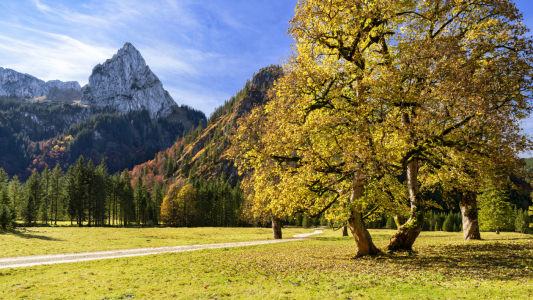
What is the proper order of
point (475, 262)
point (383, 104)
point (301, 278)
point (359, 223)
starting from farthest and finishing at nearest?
1. point (359, 223)
2. point (383, 104)
3. point (475, 262)
4. point (301, 278)

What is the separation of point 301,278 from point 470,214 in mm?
18843

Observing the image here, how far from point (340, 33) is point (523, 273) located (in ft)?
46.8

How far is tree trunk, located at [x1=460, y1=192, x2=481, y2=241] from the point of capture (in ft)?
73.8

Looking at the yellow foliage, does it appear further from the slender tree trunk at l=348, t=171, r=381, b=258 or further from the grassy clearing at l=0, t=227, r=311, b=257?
the grassy clearing at l=0, t=227, r=311, b=257

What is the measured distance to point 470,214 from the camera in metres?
23.2

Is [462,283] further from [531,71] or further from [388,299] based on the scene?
[531,71]

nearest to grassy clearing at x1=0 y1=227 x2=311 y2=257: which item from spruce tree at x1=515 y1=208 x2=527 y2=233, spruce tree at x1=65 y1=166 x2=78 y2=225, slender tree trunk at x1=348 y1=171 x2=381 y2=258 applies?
slender tree trunk at x1=348 y1=171 x2=381 y2=258

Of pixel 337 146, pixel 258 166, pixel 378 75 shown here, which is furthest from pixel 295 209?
pixel 378 75

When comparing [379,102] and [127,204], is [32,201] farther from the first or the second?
[379,102]

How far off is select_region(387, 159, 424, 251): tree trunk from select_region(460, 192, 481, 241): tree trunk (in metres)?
8.96

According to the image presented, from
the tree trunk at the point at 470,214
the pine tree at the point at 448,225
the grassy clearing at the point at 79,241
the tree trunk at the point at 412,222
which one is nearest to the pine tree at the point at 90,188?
the grassy clearing at the point at 79,241

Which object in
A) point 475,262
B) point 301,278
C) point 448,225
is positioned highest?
point 475,262

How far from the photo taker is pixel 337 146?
14.8 m

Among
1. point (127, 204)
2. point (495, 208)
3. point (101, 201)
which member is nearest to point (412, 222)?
point (495, 208)
